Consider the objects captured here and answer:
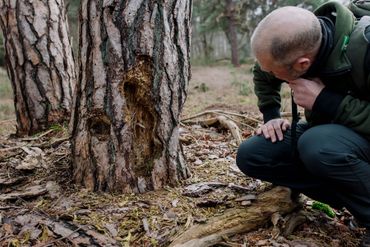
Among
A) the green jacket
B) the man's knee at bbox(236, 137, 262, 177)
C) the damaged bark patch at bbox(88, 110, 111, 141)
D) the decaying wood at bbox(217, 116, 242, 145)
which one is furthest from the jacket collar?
the decaying wood at bbox(217, 116, 242, 145)

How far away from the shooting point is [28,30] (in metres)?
3.53

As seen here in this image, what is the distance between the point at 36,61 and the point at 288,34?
2.48 meters

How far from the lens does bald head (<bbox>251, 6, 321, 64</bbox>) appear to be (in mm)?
1863

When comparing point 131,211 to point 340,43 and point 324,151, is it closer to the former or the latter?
point 324,151

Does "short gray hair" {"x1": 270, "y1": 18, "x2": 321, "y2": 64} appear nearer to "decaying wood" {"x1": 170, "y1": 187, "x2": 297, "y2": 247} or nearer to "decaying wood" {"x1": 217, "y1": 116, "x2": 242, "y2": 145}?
"decaying wood" {"x1": 170, "y1": 187, "x2": 297, "y2": 247}

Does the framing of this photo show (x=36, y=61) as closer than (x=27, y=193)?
No

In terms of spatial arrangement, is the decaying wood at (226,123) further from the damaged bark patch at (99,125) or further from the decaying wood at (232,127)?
the damaged bark patch at (99,125)

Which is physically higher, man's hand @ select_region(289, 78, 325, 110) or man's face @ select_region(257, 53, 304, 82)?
man's face @ select_region(257, 53, 304, 82)

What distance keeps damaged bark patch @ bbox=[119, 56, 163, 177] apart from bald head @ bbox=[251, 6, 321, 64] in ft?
2.18

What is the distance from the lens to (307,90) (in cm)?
204

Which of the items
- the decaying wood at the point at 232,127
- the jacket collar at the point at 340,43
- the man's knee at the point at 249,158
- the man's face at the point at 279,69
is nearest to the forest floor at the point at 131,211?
the man's knee at the point at 249,158

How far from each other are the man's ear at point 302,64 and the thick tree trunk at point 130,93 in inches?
26.3

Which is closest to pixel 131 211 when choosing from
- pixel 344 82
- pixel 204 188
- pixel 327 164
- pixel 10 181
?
pixel 204 188

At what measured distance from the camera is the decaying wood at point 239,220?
6.57 ft
